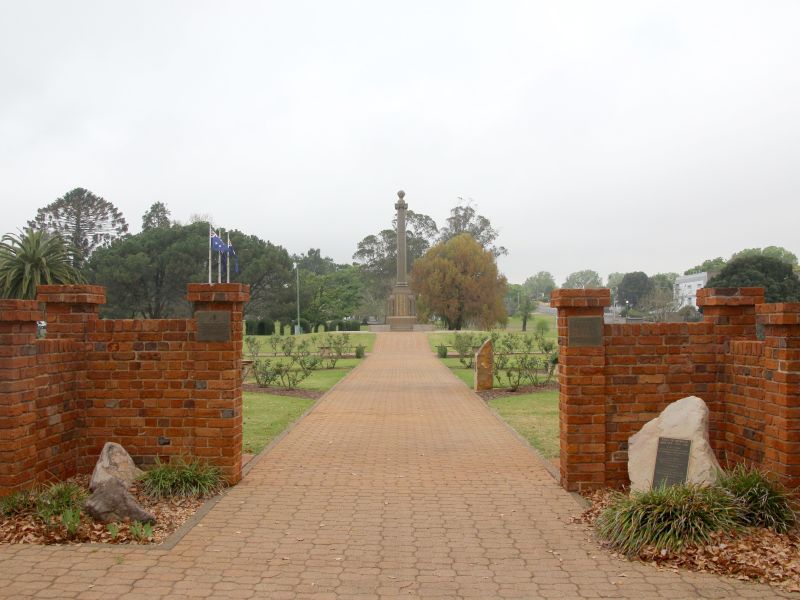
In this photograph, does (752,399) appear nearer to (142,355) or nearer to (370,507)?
(370,507)

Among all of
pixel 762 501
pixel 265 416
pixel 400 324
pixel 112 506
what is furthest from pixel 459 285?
pixel 112 506

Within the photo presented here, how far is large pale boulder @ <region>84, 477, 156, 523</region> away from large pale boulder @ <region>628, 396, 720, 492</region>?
4.09 m

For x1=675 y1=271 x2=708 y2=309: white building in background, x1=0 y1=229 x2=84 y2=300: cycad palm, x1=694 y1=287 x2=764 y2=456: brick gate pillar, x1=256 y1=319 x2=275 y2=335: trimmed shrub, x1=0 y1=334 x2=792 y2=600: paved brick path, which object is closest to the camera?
x1=0 y1=334 x2=792 y2=600: paved brick path

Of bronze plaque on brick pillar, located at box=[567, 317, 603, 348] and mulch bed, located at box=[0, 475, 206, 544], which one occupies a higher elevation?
bronze plaque on brick pillar, located at box=[567, 317, 603, 348]

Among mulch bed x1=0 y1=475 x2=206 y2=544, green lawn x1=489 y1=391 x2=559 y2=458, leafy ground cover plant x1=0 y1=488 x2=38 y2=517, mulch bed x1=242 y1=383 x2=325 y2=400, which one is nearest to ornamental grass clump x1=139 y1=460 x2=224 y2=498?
mulch bed x1=0 y1=475 x2=206 y2=544

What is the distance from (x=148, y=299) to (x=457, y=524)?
55.3 m

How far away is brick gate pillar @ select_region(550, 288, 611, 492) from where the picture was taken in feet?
21.4

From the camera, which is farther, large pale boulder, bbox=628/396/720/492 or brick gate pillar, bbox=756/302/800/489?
large pale boulder, bbox=628/396/720/492

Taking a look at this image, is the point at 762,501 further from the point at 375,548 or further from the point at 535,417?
the point at 535,417

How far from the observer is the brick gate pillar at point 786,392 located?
537 centimetres

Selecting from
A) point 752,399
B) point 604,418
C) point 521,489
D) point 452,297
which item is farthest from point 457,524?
point 452,297

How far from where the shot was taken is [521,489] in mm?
6910

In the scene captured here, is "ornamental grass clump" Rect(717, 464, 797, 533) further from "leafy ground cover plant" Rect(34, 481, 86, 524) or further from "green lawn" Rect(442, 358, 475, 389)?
"green lawn" Rect(442, 358, 475, 389)

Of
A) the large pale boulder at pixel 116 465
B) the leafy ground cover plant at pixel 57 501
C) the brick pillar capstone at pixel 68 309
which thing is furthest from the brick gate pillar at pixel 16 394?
the brick pillar capstone at pixel 68 309
